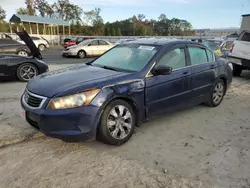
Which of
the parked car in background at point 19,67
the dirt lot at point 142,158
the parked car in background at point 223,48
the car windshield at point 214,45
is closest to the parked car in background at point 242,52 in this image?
the parked car in background at point 223,48

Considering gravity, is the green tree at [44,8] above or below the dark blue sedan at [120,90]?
above

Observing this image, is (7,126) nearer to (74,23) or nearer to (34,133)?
(34,133)

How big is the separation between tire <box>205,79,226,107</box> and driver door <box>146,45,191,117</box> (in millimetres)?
976

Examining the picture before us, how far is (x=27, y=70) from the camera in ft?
26.4

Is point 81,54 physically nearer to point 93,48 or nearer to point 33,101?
point 93,48

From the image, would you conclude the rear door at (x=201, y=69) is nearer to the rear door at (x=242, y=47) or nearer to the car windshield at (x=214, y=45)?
the rear door at (x=242, y=47)

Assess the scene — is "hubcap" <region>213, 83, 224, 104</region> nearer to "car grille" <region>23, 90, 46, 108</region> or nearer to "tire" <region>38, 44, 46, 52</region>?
"car grille" <region>23, 90, 46, 108</region>

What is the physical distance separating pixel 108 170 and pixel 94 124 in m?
0.63

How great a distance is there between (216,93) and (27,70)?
581 centimetres

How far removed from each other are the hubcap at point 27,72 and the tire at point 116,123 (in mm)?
5435

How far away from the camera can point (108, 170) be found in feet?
10.0

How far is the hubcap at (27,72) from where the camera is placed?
7982 mm

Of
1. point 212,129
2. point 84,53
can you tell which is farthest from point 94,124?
point 84,53

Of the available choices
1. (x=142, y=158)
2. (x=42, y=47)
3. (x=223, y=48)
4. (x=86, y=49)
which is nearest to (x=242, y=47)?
(x=223, y=48)
